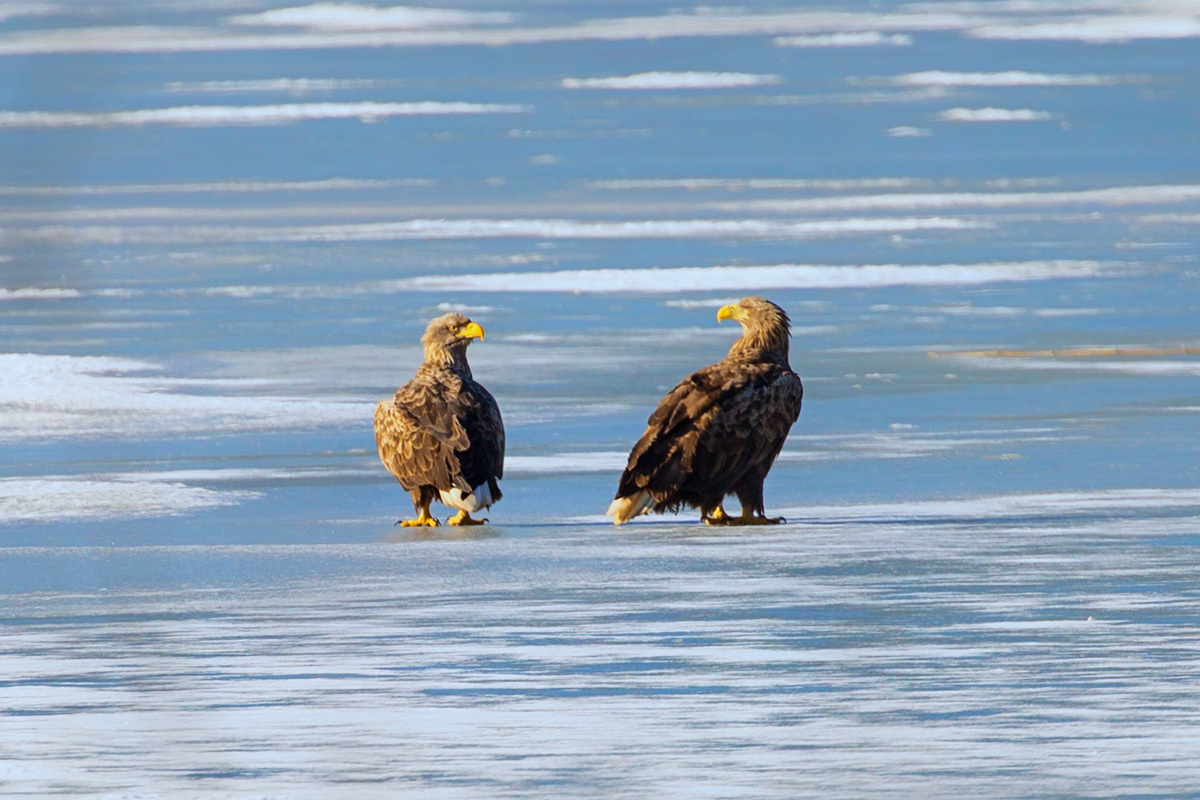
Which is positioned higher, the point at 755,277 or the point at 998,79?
the point at 998,79

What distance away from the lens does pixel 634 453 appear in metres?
8.38

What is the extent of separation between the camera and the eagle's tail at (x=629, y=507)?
8.16 meters

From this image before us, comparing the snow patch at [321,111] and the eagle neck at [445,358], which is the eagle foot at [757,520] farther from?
the snow patch at [321,111]

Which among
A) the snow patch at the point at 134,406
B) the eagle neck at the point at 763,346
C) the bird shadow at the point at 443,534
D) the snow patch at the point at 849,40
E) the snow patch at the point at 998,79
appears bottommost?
the bird shadow at the point at 443,534

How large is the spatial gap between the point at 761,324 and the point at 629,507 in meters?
1.25

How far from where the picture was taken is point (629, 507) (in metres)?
8.20

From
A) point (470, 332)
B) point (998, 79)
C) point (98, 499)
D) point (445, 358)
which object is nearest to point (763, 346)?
point (470, 332)

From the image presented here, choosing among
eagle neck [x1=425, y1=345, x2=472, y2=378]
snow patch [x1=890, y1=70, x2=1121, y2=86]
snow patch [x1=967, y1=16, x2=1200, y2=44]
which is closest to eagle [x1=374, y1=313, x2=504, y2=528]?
eagle neck [x1=425, y1=345, x2=472, y2=378]

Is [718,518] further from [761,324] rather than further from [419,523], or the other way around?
[419,523]

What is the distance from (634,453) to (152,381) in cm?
480

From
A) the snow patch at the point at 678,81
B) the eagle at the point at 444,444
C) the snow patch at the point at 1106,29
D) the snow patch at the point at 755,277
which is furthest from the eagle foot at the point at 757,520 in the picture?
the snow patch at the point at 1106,29

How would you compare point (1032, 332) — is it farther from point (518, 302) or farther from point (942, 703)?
point (942, 703)

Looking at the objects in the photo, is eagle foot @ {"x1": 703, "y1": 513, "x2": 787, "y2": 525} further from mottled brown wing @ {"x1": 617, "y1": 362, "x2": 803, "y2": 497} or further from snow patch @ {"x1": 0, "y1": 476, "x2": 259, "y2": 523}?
snow patch @ {"x1": 0, "y1": 476, "x2": 259, "y2": 523}

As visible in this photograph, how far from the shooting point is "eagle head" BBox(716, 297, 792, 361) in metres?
9.08
